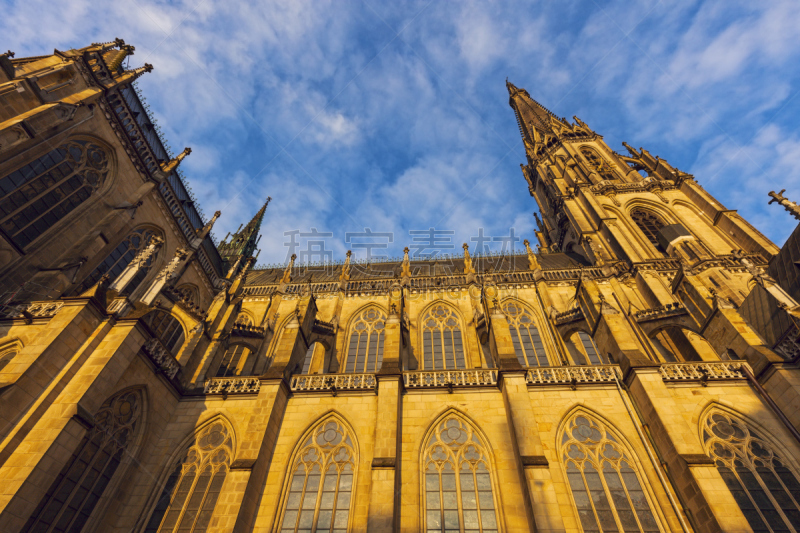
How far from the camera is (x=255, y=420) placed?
34.5 ft

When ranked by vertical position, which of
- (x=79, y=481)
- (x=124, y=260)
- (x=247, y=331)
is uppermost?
(x=124, y=260)

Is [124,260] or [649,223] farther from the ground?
[649,223]

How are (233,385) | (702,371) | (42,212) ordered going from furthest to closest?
(42,212), (233,385), (702,371)

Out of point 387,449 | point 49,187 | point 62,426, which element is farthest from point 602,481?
point 49,187

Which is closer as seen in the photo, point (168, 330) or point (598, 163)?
point (168, 330)

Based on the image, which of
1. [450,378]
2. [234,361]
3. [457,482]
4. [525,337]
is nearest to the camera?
[457,482]

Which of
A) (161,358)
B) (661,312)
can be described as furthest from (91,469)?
(661,312)

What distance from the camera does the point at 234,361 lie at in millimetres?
16109

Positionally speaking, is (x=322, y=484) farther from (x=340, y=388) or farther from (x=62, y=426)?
(x=62, y=426)

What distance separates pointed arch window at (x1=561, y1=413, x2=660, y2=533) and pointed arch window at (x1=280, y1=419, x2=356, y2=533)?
6019 mm

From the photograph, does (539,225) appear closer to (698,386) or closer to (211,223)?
(698,386)

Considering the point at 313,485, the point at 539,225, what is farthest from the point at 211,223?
the point at 539,225

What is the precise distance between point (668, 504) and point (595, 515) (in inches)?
73.2

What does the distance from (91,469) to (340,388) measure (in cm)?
652
